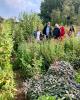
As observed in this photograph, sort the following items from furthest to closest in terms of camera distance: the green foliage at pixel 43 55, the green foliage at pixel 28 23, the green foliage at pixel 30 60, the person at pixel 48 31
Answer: the green foliage at pixel 28 23
the person at pixel 48 31
the green foliage at pixel 43 55
the green foliage at pixel 30 60

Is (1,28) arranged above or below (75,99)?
above

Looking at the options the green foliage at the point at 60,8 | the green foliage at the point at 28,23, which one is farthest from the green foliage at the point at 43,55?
the green foliage at the point at 60,8

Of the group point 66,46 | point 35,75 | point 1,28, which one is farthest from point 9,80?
point 66,46

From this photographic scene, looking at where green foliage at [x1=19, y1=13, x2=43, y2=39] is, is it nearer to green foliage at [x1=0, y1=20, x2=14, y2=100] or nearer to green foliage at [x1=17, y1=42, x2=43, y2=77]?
green foliage at [x1=17, y1=42, x2=43, y2=77]

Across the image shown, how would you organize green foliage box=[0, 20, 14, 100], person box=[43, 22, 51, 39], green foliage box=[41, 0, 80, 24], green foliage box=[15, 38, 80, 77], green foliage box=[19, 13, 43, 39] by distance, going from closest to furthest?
green foliage box=[0, 20, 14, 100] → green foliage box=[15, 38, 80, 77] → person box=[43, 22, 51, 39] → green foliage box=[19, 13, 43, 39] → green foliage box=[41, 0, 80, 24]

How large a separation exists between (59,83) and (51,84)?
254mm

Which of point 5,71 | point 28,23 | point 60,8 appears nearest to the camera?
point 5,71

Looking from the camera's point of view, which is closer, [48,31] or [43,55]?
[43,55]

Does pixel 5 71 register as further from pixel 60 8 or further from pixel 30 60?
pixel 60 8

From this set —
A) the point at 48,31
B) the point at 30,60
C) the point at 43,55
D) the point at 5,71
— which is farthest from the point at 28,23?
the point at 5,71

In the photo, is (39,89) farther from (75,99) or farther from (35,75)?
(35,75)

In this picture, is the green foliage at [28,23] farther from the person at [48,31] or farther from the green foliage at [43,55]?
the green foliage at [43,55]

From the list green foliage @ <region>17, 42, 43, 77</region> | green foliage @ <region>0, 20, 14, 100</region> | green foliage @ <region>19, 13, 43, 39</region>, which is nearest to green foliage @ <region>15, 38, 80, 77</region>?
green foliage @ <region>17, 42, 43, 77</region>

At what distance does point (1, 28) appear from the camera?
13.2m
